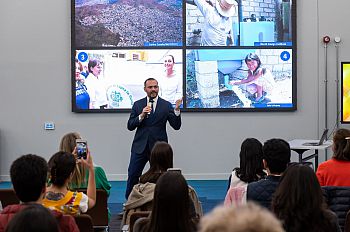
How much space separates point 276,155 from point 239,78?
20.9 feet

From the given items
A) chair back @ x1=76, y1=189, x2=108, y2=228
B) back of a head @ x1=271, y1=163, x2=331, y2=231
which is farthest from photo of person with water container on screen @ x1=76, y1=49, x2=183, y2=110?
back of a head @ x1=271, y1=163, x2=331, y2=231

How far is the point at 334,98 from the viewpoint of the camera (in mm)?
10453

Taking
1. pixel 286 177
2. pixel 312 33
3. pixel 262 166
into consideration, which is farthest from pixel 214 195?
pixel 286 177

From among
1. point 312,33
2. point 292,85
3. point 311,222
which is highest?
point 312,33

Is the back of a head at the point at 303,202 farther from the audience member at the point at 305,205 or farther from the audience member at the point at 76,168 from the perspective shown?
the audience member at the point at 76,168

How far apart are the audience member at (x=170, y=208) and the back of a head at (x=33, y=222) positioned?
923 mm

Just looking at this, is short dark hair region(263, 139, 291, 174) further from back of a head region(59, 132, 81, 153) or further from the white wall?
the white wall

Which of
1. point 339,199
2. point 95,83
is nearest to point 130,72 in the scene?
point 95,83

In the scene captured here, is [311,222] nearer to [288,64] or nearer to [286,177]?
[286,177]

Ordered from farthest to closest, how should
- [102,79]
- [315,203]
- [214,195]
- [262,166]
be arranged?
1. [102,79]
2. [214,195]
3. [262,166]
4. [315,203]

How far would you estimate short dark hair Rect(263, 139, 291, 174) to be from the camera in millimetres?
3955

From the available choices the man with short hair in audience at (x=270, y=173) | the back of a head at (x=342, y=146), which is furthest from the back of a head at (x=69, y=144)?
the back of a head at (x=342, y=146)

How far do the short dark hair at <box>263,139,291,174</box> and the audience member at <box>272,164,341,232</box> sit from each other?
1.07 meters

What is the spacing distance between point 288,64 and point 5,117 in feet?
15.5
